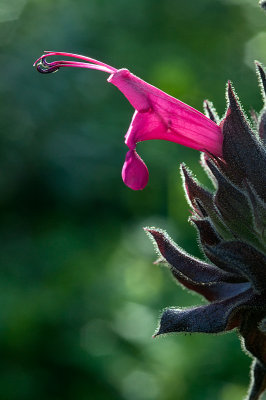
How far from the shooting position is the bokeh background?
302cm

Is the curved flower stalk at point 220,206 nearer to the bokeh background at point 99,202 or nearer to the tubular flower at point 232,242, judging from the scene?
the tubular flower at point 232,242

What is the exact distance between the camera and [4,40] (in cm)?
554

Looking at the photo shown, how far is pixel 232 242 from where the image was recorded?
4.16 feet

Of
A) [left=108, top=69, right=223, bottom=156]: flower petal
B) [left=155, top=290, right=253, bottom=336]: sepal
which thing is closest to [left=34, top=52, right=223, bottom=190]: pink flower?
[left=108, top=69, right=223, bottom=156]: flower petal

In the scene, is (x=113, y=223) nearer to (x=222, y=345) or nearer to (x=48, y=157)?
(x=48, y=157)

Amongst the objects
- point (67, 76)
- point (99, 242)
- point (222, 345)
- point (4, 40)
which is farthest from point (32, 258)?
point (4, 40)

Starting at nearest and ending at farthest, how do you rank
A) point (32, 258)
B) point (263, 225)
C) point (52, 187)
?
point (263, 225)
point (32, 258)
point (52, 187)

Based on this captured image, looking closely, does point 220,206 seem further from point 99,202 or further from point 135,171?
point 99,202

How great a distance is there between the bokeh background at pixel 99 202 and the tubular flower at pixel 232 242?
1.63 m

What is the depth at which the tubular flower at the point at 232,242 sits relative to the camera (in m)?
1.28

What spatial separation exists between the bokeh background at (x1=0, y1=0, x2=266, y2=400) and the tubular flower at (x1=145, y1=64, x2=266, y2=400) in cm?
163

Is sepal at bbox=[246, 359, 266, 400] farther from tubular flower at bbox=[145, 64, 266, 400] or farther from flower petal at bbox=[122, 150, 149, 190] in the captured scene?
flower petal at bbox=[122, 150, 149, 190]

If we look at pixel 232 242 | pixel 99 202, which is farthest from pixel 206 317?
pixel 99 202

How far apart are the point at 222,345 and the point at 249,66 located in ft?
9.94
